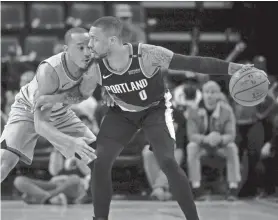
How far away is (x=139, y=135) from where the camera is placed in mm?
7305

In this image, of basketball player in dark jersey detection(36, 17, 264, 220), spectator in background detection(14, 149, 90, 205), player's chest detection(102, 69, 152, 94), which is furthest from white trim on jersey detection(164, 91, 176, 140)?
spectator in background detection(14, 149, 90, 205)

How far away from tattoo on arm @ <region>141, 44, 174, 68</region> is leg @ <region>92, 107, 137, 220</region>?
0.49 m

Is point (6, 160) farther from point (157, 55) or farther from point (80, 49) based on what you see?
point (157, 55)

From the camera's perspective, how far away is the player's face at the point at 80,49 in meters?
4.05

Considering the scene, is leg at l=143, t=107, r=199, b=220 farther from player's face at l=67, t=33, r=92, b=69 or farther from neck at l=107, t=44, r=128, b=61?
player's face at l=67, t=33, r=92, b=69

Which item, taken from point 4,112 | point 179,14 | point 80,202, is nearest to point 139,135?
point 80,202

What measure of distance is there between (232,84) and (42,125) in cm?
134

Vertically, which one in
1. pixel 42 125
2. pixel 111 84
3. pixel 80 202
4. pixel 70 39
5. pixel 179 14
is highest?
pixel 179 14

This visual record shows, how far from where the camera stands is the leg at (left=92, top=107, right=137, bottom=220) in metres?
3.96

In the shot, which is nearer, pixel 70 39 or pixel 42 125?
pixel 42 125

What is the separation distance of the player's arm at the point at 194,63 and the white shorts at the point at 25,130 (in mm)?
895

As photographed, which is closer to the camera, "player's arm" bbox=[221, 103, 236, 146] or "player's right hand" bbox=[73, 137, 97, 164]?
"player's right hand" bbox=[73, 137, 97, 164]

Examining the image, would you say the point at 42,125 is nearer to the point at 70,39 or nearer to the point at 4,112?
the point at 70,39

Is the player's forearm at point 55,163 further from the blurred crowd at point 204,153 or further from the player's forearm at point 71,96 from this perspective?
the player's forearm at point 71,96
